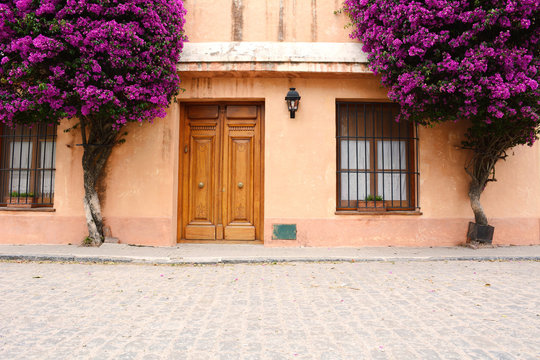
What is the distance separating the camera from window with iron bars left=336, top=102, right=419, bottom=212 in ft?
23.4

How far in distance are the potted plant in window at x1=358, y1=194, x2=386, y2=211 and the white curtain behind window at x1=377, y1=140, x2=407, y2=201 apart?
0.17 meters

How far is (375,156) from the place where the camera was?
285 inches

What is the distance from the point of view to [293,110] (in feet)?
22.3

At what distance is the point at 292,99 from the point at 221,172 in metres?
2.04

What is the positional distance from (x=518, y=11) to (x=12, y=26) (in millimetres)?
7687

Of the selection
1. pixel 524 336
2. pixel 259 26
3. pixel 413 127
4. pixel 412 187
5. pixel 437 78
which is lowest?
pixel 524 336

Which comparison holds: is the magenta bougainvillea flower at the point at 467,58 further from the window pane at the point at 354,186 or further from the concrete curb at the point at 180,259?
the concrete curb at the point at 180,259

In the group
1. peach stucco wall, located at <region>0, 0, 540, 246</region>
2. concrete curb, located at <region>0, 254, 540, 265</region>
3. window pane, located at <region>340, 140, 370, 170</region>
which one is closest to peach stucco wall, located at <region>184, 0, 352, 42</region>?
peach stucco wall, located at <region>0, 0, 540, 246</region>

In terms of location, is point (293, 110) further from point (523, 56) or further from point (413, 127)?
point (523, 56)

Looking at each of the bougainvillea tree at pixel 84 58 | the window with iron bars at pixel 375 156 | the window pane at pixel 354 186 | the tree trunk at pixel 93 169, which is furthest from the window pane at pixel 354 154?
the tree trunk at pixel 93 169

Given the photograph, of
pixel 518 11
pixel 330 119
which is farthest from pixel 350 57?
pixel 518 11

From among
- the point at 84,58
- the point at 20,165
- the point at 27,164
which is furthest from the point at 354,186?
the point at 20,165

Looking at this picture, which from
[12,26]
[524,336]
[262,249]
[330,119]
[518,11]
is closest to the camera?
[524,336]

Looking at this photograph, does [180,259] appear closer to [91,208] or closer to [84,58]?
[91,208]
